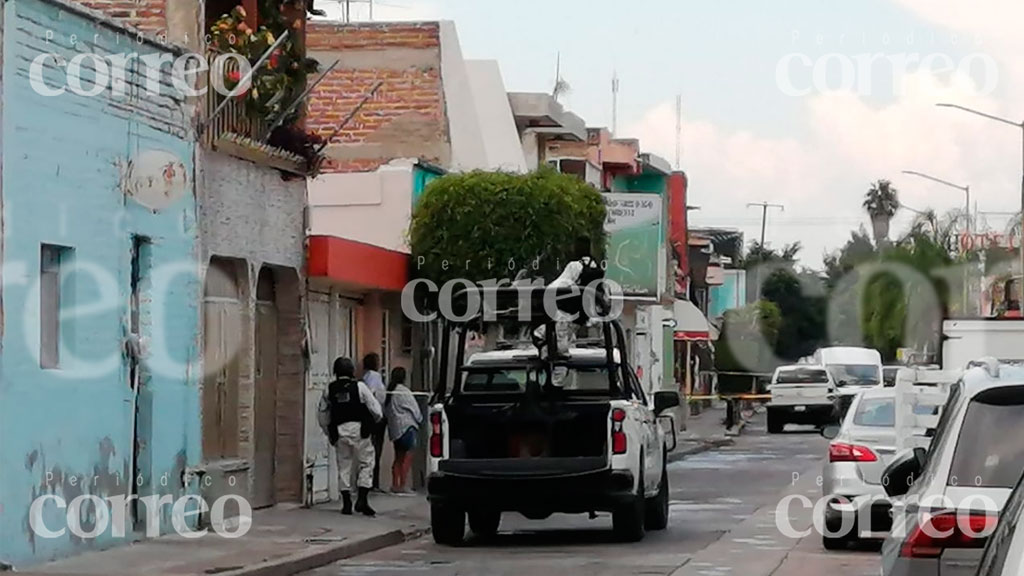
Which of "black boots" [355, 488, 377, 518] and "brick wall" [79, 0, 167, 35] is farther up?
"brick wall" [79, 0, 167, 35]

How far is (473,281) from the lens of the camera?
1131 inches

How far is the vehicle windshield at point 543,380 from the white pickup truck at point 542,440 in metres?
0.01

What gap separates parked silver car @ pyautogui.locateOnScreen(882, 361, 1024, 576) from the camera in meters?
8.88

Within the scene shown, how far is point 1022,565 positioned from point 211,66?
55.0 ft

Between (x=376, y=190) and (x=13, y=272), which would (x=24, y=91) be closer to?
(x=13, y=272)

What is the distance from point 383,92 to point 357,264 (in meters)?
10.1

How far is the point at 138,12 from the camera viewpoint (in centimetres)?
2061

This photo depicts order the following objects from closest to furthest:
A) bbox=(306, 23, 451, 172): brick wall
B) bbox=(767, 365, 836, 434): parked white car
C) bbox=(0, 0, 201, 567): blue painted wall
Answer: bbox=(0, 0, 201, 567): blue painted wall
bbox=(306, 23, 451, 172): brick wall
bbox=(767, 365, 836, 434): parked white car

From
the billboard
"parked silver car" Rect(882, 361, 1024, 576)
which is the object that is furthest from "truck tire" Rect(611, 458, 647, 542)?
the billboard

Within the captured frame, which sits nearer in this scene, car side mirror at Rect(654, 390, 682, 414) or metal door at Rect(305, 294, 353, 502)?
car side mirror at Rect(654, 390, 682, 414)

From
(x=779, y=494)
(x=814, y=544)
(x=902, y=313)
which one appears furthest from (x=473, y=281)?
(x=902, y=313)

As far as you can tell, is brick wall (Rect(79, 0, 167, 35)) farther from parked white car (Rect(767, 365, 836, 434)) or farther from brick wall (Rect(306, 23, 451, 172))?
parked white car (Rect(767, 365, 836, 434))

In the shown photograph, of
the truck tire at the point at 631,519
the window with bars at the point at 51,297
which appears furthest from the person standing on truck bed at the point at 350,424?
the window with bars at the point at 51,297

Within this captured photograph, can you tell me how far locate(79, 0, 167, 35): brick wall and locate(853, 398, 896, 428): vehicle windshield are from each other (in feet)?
26.1
